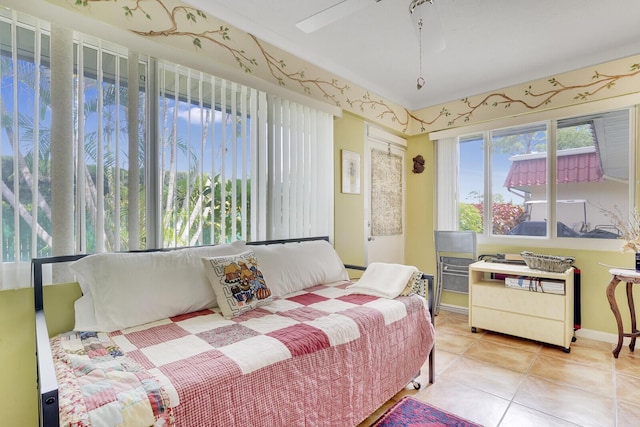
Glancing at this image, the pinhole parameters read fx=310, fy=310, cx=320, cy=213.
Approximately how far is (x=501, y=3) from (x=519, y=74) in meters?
1.43

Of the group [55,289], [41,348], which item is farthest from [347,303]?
[55,289]

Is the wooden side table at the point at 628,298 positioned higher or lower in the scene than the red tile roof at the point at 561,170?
lower

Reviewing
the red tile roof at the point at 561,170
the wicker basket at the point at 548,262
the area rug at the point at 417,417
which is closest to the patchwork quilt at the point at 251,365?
the area rug at the point at 417,417

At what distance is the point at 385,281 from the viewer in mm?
2211

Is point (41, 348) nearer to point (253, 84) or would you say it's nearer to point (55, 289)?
point (55, 289)

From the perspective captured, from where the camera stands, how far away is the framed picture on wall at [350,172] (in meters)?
3.22

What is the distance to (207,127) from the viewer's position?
212 cm

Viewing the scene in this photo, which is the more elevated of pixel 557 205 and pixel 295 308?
pixel 557 205

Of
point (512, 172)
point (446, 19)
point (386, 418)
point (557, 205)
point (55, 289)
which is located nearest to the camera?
point (55, 289)

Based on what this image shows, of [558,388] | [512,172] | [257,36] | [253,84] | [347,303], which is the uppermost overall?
[257,36]

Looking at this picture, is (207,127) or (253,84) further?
(253,84)

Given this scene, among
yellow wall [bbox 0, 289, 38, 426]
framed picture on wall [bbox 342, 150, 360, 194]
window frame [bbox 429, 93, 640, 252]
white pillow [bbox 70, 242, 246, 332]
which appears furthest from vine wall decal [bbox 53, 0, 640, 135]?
yellow wall [bbox 0, 289, 38, 426]

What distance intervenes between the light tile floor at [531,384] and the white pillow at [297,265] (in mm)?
948

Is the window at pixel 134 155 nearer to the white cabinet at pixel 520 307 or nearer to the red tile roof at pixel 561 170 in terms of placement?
the white cabinet at pixel 520 307
